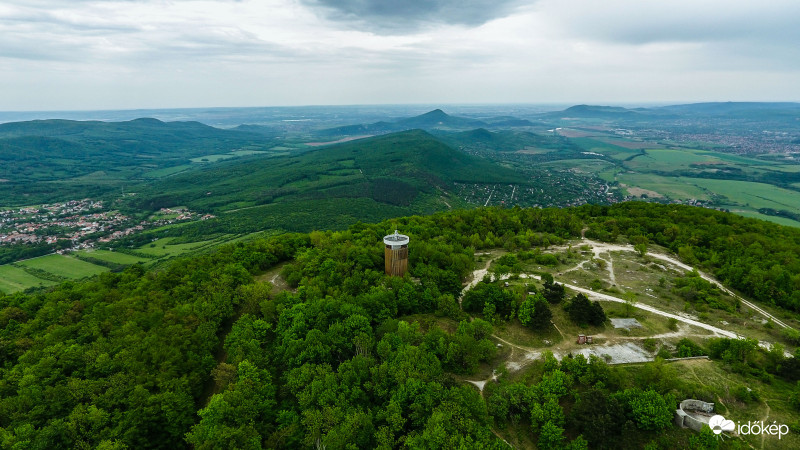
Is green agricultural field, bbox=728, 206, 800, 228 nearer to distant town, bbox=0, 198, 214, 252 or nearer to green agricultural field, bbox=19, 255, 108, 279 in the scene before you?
distant town, bbox=0, 198, 214, 252

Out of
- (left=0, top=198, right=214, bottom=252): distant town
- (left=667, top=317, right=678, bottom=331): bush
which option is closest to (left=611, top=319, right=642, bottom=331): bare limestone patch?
(left=667, top=317, right=678, bottom=331): bush

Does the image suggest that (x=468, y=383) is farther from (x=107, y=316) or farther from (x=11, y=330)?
(x=11, y=330)

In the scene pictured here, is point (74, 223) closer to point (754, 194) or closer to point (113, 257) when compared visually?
point (113, 257)

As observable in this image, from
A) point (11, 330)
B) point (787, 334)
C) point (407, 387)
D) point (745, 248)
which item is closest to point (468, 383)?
point (407, 387)

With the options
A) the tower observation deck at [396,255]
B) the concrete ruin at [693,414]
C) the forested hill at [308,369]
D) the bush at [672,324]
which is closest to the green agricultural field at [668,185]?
the forested hill at [308,369]

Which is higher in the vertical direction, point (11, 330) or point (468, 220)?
point (468, 220)

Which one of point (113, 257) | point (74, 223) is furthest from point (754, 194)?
point (74, 223)

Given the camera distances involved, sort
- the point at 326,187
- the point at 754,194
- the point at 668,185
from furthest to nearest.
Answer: the point at 668,185
the point at 326,187
the point at 754,194
